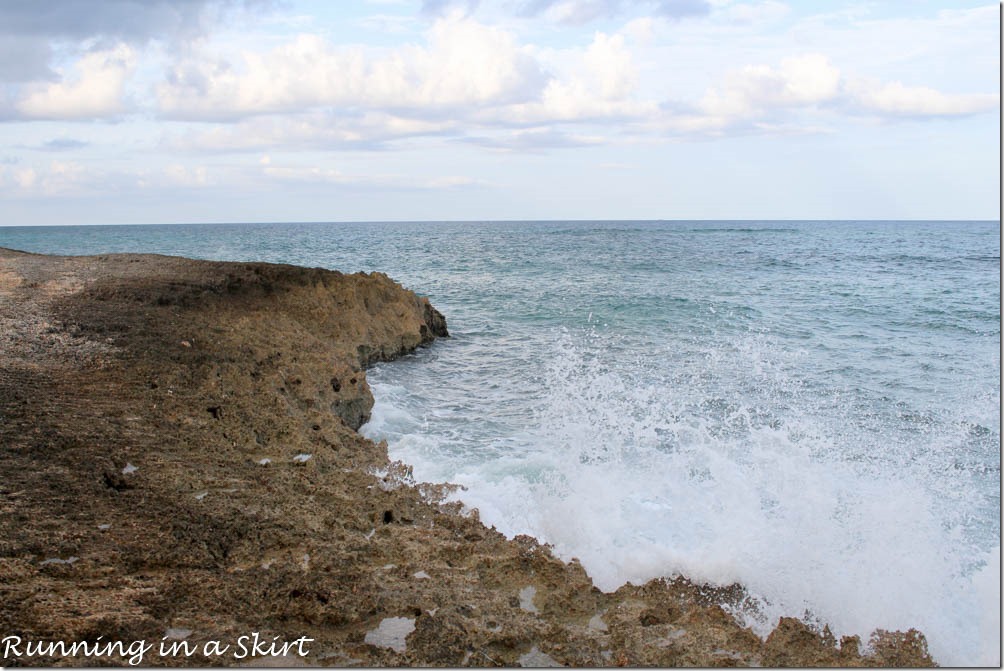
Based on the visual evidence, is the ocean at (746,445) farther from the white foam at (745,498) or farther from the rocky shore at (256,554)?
the rocky shore at (256,554)

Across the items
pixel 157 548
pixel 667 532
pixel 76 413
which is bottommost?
pixel 667 532

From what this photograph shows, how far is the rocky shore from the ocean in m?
0.59

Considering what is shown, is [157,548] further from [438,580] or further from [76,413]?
[76,413]

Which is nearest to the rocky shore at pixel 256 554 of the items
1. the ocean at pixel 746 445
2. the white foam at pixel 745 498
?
the white foam at pixel 745 498

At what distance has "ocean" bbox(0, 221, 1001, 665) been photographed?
17.8 ft

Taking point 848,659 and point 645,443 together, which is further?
point 645,443

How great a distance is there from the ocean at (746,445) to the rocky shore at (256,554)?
59 cm

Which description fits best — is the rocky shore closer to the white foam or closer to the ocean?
the white foam

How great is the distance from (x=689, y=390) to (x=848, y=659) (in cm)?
749

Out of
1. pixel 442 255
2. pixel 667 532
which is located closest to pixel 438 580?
pixel 667 532

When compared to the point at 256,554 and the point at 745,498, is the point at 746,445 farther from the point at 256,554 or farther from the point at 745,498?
the point at 256,554

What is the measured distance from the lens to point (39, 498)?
17.0ft

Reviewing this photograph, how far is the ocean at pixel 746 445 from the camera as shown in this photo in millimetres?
5414

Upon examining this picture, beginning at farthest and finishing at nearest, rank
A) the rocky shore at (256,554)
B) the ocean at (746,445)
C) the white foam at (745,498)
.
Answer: the ocean at (746,445), the white foam at (745,498), the rocky shore at (256,554)
